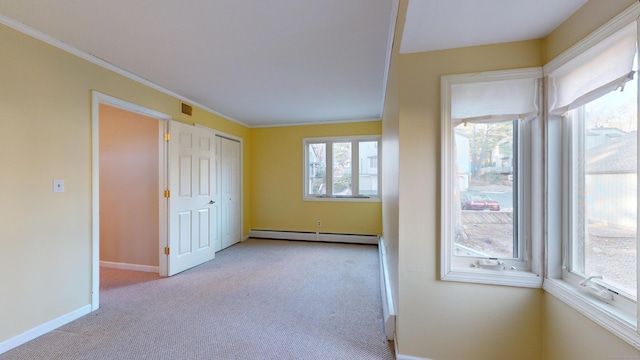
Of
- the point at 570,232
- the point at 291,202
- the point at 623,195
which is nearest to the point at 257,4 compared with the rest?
the point at 623,195

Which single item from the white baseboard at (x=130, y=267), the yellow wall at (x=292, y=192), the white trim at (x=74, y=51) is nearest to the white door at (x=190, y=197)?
the white baseboard at (x=130, y=267)

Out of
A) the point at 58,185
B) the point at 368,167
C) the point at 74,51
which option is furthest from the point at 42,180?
the point at 368,167

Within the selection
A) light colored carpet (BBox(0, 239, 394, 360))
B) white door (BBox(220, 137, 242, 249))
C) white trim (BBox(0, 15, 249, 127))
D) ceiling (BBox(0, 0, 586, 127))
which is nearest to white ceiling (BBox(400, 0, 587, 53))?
ceiling (BBox(0, 0, 586, 127))

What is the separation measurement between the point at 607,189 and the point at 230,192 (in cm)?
478

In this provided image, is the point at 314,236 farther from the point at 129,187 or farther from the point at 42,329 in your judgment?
the point at 42,329

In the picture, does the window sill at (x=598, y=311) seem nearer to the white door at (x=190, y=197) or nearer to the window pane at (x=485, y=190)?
the window pane at (x=485, y=190)

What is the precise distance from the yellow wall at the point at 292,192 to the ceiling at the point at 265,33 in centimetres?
190

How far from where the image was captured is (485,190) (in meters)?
1.64

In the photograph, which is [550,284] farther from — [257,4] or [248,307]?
[257,4]

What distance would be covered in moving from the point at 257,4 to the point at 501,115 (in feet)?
5.74

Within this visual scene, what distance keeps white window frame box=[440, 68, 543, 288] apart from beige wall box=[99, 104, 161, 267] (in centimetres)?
341

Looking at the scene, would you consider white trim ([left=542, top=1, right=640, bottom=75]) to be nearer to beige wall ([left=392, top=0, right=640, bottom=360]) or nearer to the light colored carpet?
beige wall ([left=392, top=0, right=640, bottom=360])

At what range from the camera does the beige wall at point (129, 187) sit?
3.35m

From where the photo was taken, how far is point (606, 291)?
1.15 metres
